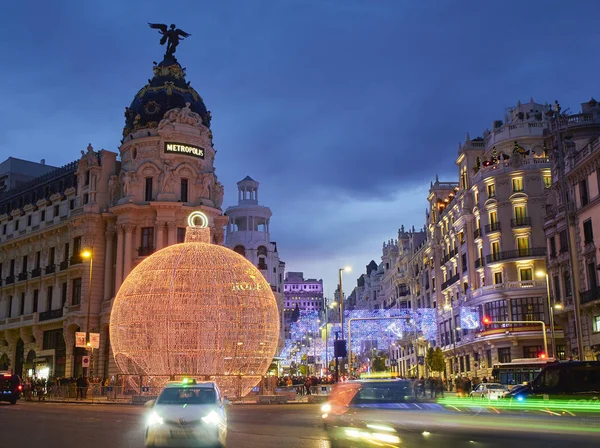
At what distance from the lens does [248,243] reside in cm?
9588

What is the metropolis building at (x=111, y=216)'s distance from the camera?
5847 centimetres

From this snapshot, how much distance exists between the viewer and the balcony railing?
3966 centimetres

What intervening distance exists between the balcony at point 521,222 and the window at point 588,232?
50.0 feet

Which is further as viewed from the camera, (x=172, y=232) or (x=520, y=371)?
(x=172, y=232)

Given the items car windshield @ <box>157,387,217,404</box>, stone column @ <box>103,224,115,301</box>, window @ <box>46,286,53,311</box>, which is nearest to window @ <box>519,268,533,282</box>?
stone column @ <box>103,224,115,301</box>

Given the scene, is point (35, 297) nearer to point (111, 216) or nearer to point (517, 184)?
point (111, 216)

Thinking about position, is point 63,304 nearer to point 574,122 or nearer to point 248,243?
point 248,243

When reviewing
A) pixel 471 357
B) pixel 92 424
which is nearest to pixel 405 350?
pixel 471 357

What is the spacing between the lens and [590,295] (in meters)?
40.4

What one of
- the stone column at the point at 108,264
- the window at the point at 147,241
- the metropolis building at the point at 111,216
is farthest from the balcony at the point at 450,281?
the stone column at the point at 108,264

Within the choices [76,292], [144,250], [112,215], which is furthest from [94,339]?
[112,215]

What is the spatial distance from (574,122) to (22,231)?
53.0 meters

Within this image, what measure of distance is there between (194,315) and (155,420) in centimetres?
2120

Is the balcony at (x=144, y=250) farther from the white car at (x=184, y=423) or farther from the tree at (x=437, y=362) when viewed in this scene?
the white car at (x=184, y=423)
